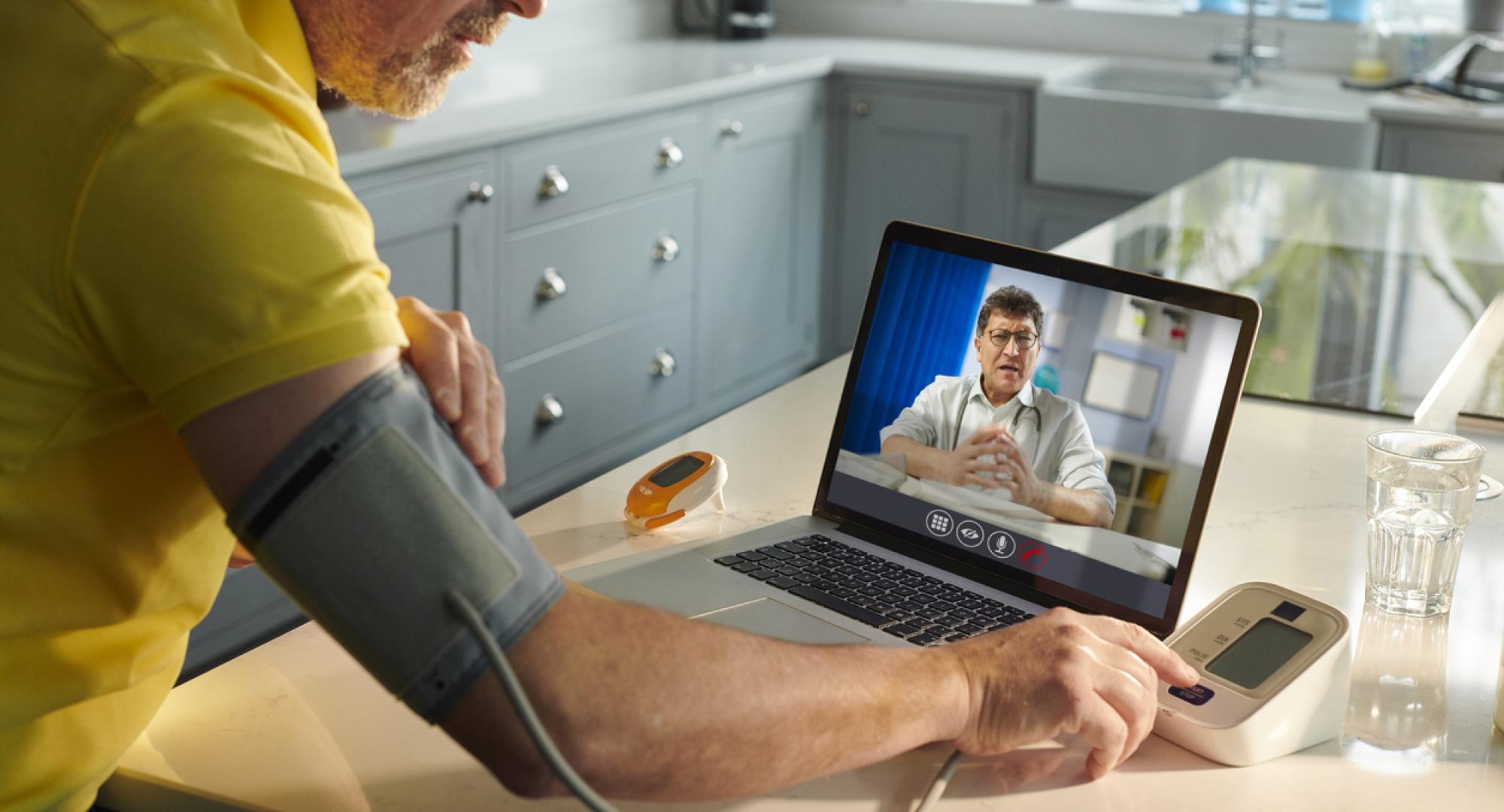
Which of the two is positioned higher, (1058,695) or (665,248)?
(1058,695)

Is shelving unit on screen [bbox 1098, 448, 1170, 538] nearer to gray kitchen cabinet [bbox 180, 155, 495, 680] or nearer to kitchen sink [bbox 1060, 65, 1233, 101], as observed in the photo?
gray kitchen cabinet [bbox 180, 155, 495, 680]

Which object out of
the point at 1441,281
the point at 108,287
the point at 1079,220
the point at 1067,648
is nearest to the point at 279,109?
the point at 108,287

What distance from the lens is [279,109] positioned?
749mm

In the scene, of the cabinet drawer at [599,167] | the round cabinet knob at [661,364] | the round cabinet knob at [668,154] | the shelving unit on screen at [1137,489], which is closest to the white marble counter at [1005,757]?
the shelving unit on screen at [1137,489]

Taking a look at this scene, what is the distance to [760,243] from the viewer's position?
3.79m

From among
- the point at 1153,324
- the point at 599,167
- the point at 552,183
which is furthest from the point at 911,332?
the point at 599,167

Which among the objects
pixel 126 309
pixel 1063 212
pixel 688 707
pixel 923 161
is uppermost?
pixel 126 309

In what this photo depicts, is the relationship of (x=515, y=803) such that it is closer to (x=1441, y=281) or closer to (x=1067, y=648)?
(x=1067, y=648)

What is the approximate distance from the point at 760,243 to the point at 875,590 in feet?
9.02

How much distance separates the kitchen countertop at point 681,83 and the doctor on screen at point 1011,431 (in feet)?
4.94

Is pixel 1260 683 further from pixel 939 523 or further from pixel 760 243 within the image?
pixel 760 243

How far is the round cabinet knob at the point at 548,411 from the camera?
3.07m

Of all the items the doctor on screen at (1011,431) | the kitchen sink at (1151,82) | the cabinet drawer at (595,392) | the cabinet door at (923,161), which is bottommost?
the cabinet drawer at (595,392)

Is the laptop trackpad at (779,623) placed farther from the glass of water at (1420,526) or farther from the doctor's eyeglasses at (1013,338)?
the glass of water at (1420,526)
